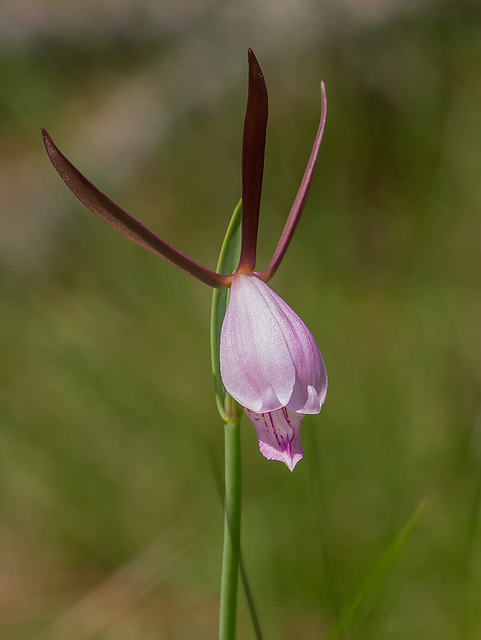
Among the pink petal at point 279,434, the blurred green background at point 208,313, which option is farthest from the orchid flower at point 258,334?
the blurred green background at point 208,313

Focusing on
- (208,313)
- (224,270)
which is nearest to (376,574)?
(224,270)

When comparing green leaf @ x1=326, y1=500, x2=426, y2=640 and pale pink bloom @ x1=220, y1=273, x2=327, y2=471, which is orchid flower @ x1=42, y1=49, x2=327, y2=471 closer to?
pale pink bloom @ x1=220, y1=273, x2=327, y2=471

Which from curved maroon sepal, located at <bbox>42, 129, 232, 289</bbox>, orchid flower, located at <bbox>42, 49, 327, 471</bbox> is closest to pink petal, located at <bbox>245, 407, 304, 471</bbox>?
orchid flower, located at <bbox>42, 49, 327, 471</bbox>

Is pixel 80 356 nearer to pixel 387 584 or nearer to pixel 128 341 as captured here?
pixel 128 341

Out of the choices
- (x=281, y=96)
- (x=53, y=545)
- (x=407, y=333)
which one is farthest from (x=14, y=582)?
(x=281, y=96)

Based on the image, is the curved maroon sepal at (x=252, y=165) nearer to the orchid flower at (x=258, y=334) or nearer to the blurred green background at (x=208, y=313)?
the orchid flower at (x=258, y=334)

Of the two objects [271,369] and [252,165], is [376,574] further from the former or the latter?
[252,165]
